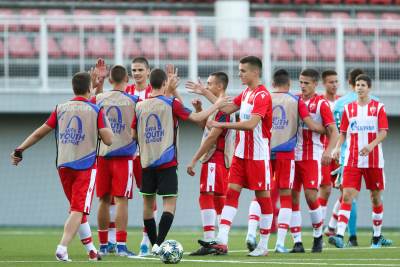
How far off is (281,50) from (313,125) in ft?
26.6

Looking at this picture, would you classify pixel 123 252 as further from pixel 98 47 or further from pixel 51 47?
pixel 51 47

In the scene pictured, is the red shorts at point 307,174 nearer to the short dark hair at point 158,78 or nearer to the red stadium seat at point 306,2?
the short dark hair at point 158,78

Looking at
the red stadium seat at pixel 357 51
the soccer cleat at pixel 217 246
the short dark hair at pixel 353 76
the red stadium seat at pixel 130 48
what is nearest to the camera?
the soccer cleat at pixel 217 246

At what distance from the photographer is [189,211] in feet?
69.8

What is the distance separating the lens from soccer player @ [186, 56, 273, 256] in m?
11.5

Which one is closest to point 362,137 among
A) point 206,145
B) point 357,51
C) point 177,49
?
point 206,145

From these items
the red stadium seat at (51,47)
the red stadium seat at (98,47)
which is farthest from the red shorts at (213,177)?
the red stadium seat at (51,47)

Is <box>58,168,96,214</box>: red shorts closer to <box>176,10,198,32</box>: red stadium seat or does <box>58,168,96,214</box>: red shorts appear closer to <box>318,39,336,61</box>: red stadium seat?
<box>176,10,198,32</box>: red stadium seat

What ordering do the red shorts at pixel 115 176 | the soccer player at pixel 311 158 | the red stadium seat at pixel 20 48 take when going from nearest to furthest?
the red shorts at pixel 115 176 < the soccer player at pixel 311 158 < the red stadium seat at pixel 20 48

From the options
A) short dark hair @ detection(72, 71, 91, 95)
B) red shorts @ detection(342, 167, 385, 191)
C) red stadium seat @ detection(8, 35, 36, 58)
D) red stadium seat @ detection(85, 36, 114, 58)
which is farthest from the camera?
red stadium seat @ detection(8, 35, 36, 58)

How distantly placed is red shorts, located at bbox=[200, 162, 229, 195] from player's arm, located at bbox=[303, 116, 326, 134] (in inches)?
43.7

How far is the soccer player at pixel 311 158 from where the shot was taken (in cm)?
1284

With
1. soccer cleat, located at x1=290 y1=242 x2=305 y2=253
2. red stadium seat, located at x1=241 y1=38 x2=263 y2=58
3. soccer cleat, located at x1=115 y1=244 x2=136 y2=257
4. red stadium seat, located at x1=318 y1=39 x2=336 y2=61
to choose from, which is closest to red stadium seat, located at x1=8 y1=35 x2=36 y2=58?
red stadium seat, located at x1=241 y1=38 x2=263 y2=58

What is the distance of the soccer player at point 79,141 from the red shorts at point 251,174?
1477 mm
